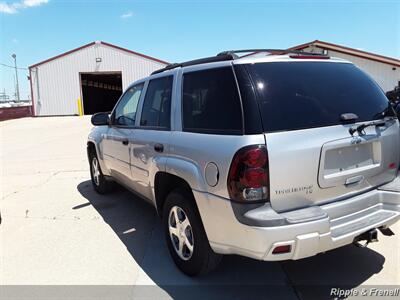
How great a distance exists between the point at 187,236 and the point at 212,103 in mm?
1259

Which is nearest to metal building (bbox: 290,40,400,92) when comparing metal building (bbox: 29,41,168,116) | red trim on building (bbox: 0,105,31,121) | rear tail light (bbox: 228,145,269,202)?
metal building (bbox: 29,41,168,116)

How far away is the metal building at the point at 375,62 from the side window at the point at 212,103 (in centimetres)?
2325

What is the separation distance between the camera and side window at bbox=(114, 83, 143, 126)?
4578 mm

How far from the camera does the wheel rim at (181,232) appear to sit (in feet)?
10.8

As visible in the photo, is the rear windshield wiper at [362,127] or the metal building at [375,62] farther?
the metal building at [375,62]

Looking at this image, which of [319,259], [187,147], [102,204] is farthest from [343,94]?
[102,204]

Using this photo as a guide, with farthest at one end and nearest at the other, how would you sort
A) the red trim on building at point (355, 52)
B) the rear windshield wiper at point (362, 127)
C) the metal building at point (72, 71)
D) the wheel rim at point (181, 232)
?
the metal building at point (72, 71), the red trim on building at point (355, 52), the wheel rim at point (181, 232), the rear windshield wiper at point (362, 127)

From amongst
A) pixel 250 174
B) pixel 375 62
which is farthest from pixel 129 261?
pixel 375 62

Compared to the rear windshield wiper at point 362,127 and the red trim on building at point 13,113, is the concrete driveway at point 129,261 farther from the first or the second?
the red trim on building at point 13,113

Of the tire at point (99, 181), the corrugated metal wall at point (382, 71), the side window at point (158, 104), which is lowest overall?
the tire at point (99, 181)

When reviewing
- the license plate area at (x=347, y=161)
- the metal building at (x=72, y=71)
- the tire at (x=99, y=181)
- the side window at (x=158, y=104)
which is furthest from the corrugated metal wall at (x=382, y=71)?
the license plate area at (x=347, y=161)

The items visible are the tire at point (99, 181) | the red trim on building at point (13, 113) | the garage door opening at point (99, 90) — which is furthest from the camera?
the garage door opening at point (99, 90)

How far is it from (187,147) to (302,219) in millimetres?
1122

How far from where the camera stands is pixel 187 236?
332 centimetres
